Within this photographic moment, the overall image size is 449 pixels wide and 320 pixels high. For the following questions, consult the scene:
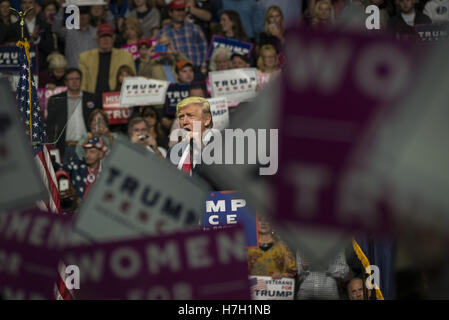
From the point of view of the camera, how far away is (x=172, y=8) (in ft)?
31.6

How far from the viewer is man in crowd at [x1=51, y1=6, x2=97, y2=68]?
31.9 feet

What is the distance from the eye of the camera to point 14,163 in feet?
9.68

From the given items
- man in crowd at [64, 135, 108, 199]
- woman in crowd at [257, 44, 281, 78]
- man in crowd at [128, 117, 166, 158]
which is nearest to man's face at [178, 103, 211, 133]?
man in crowd at [128, 117, 166, 158]

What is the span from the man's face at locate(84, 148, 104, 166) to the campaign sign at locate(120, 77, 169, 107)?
1.36 meters

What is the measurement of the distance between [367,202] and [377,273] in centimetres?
337

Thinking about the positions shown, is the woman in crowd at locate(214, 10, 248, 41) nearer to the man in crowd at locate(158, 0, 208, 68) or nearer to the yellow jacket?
the man in crowd at locate(158, 0, 208, 68)

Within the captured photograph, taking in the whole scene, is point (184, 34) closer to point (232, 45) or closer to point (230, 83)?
point (232, 45)

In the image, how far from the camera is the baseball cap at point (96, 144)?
303 inches

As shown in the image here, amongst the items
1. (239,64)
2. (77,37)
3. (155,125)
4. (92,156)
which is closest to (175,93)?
(155,125)

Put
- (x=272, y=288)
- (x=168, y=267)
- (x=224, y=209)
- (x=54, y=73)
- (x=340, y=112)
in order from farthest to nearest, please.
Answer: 1. (x=54, y=73)
2. (x=272, y=288)
3. (x=224, y=209)
4. (x=168, y=267)
5. (x=340, y=112)

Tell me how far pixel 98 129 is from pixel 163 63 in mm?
1584

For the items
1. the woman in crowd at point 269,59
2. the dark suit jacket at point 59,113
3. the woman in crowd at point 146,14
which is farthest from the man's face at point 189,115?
the woman in crowd at point 146,14

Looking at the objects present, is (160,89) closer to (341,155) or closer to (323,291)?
(323,291)
